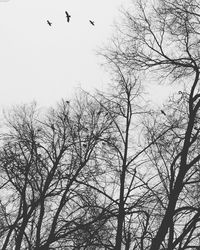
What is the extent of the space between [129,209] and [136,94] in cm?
353

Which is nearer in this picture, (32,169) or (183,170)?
(183,170)

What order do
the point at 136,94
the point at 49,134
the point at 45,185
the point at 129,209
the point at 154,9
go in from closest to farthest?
the point at 154,9
the point at 129,209
the point at 136,94
the point at 45,185
the point at 49,134

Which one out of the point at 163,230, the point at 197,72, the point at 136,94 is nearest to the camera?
the point at 163,230

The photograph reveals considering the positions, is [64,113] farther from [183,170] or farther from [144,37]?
[183,170]

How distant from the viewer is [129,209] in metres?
8.81

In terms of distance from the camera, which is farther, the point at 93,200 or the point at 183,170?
the point at 93,200

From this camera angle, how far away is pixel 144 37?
8.06 metres

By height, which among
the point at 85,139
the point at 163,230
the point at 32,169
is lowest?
the point at 163,230

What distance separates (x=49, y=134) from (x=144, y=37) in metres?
5.96

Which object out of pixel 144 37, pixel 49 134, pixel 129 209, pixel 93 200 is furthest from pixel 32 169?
pixel 144 37


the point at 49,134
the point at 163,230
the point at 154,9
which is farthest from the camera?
the point at 49,134

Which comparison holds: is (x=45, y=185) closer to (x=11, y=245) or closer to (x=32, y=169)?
(x=32, y=169)

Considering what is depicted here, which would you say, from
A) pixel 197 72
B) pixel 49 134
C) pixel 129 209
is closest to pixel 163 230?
pixel 129 209

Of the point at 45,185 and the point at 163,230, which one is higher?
the point at 45,185
